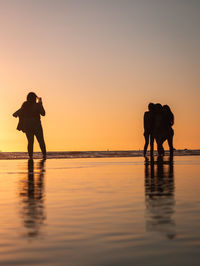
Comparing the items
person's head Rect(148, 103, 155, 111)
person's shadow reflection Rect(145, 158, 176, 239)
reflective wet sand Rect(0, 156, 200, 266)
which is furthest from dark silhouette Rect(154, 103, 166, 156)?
reflective wet sand Rect(0, 156, 200, 266)

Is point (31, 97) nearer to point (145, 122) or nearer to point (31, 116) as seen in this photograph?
point (31, 116)

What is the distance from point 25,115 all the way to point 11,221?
18533 millimetres

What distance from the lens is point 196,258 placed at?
3.13 metres

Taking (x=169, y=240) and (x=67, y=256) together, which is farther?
(x=169, y=240)

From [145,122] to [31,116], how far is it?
15.9ft

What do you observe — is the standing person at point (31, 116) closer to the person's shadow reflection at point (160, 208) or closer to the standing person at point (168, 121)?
the standing person at point (168, 121)

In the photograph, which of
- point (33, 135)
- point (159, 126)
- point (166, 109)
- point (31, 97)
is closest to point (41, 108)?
point (31, 97)

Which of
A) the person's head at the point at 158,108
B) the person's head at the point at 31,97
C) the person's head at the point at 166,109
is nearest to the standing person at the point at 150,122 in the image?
the person's head at the point at 158,108

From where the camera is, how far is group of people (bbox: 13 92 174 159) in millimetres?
22928

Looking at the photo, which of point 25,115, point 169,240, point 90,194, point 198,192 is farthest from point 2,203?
point 25,115

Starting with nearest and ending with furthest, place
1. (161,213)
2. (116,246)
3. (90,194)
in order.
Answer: (116,246)
(161,213)
(90,194)

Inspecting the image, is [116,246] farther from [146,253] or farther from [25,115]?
[25,115]

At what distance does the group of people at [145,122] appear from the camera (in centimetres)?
2293

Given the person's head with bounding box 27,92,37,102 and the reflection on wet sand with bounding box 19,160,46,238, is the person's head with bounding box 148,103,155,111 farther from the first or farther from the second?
the reflection on wet sand with bounding box 19,160,46,238
